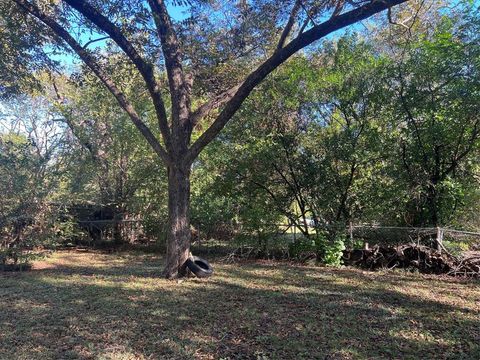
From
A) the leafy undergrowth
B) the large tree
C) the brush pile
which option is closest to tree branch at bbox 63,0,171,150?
the large tree

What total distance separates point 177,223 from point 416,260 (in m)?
4.81

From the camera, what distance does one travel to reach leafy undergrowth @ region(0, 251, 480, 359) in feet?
12.0

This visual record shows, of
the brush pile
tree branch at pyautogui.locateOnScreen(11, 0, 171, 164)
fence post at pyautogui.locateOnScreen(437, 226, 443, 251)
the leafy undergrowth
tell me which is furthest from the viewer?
fence post at pyautogui.locateOnScreen(437, 226, 443, 251)

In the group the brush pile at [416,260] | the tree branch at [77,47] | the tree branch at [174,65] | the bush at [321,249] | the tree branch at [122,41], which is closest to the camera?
the tree branch at [122,41]

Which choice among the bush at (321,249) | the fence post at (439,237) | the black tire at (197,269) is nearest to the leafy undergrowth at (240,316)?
the black tire at (197,269)

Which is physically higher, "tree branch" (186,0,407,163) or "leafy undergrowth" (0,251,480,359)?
"tree branch" (186,0,407,163)

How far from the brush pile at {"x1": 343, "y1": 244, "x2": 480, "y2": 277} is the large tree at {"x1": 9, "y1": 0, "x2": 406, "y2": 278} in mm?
3939

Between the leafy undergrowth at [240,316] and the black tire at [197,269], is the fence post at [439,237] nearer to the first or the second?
the leafy undergrowth at [240,316]

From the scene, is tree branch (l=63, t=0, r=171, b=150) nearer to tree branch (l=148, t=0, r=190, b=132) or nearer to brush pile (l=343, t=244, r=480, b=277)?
tree branch (l=148, t=0, r=190, b=132)

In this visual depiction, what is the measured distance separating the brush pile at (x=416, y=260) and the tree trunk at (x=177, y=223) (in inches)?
154

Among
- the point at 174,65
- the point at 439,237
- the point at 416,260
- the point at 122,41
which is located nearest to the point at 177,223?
the point at 174,65

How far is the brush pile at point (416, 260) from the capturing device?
7449 mm

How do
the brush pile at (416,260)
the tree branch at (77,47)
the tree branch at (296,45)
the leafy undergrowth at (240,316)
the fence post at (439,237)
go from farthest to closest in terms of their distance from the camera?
the fence post at (439,237) → the brush pile at (416,260) → the tree branch at (77,47) → the tree branch at (296,45) → the leafy undergrowth at (240,316)

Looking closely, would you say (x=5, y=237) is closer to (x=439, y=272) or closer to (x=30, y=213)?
(x=30, y=213)
